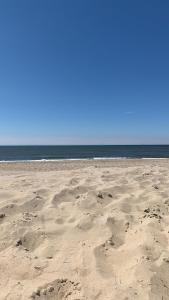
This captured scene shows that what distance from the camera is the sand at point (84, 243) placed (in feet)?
8.84

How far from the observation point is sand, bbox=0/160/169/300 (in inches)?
106

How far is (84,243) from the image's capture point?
3.58m

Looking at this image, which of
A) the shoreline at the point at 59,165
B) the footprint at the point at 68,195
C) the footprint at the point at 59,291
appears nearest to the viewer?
the footprint at the point at 59,291

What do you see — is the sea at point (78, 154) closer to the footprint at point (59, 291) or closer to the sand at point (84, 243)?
the sand at point (84, 243)

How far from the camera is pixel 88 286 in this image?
2.72m

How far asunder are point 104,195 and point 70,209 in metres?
0.95

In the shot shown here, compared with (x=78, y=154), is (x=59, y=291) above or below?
above

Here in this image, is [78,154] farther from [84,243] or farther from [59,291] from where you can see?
[59,291]

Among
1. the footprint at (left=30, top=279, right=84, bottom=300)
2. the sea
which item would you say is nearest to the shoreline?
the sea

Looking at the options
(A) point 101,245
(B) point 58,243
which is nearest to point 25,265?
(B) point 58,243

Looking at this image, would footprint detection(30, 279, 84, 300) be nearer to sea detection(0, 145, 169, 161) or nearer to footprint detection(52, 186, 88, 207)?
footprint detection(52, 186, 88, 207)

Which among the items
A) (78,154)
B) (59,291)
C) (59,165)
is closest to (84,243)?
(59,291)

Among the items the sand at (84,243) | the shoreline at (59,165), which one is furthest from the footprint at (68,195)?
the shoreline at (59,165)

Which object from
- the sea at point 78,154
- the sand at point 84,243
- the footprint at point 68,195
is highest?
the footprint at point 68,195
